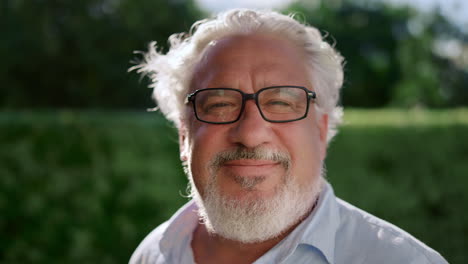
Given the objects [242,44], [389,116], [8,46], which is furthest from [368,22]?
[242,44]

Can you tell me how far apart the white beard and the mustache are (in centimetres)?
6

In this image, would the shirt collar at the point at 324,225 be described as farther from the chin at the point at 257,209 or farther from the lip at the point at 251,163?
the lip at the point at 251,163

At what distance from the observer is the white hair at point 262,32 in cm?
198

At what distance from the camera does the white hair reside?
1.98 m

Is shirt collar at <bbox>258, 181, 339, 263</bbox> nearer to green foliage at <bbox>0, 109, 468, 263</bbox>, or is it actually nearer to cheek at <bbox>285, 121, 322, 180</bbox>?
cheek at <bbox>285, 121, 322, 180</bbox>

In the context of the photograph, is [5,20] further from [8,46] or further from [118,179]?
[118,179]

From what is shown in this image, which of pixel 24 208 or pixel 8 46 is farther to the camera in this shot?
pixel 8 46

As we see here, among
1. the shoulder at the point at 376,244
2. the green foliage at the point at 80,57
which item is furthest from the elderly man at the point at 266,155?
the green foliage at the point at 80,57

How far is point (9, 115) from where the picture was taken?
5.94 meters

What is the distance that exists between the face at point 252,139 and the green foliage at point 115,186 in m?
3.74

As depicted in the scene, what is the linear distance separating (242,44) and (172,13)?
22.3m

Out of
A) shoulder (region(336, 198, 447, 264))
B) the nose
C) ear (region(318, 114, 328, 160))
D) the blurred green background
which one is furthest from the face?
the blurred green background

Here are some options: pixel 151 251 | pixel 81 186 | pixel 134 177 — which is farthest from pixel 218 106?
pixel 81 186

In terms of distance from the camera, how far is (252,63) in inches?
73.2
